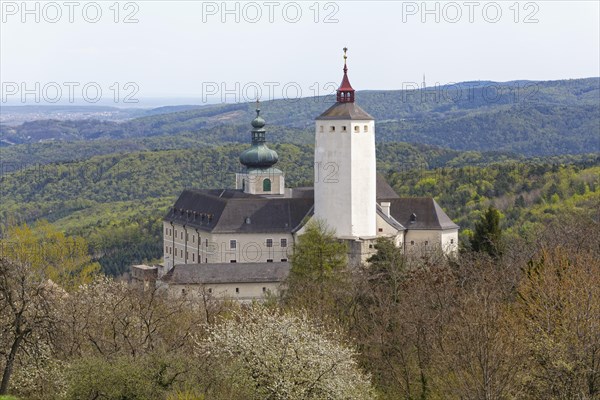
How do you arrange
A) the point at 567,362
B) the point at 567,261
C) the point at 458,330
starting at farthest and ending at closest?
the point at 567,261, the point at 458,330, the point at 567,362

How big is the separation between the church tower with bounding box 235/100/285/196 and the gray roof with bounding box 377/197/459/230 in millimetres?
7437

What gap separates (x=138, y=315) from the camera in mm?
43562

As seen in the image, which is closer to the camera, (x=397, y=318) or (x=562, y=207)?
(x=397, y=318)

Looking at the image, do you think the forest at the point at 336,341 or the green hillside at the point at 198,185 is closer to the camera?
the forest at the point at 336,341

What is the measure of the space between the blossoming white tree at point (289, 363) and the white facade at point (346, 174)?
1272 inches

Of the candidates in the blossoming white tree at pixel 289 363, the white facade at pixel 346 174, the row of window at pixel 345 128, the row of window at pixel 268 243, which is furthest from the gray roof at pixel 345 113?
the blossoming white tree at pixel 289 363

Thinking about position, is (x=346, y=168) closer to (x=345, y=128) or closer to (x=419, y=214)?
(x=345, y=128)

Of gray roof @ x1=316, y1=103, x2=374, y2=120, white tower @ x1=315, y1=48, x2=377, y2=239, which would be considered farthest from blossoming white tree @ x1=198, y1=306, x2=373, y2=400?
gray roof @ x1=316, y1=103, x2=374, y2=120

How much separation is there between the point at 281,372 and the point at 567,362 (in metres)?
7.37

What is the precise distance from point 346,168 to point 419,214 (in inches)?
250

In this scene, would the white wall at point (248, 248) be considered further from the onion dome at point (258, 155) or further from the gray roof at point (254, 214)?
the onion dome at point (258, 155)

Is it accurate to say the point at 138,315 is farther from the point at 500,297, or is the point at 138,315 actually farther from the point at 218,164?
the point at 218,164

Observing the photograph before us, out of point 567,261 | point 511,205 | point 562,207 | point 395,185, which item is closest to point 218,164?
point 395,185

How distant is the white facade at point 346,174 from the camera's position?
6644cm
